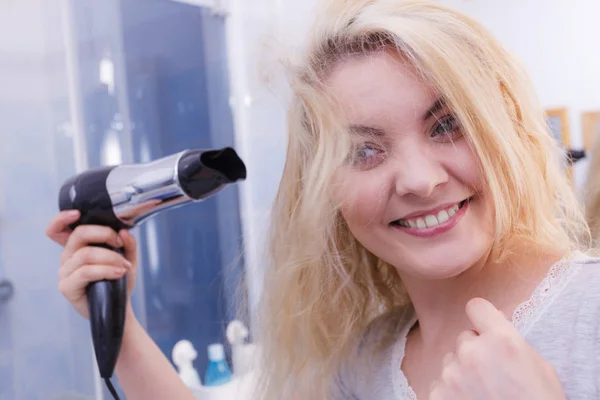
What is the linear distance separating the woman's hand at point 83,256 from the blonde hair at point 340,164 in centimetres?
24

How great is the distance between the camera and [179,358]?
57.2 inches

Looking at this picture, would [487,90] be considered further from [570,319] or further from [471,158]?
[570,319]

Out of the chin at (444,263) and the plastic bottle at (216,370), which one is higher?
the chin at (444,263)

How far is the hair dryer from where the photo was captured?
80 centimetres

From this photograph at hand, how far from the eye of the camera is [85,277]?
886mm

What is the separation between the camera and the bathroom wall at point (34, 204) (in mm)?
1212

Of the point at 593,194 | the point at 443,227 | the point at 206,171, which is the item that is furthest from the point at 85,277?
the point at 593,194

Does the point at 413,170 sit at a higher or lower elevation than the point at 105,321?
higher

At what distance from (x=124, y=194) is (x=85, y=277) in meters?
0.15

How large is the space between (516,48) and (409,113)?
1376mm

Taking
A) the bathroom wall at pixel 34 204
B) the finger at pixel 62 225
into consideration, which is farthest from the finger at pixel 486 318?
the bathroom wall at pixel 34 204

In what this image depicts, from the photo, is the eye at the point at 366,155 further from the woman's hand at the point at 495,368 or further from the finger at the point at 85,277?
the finger at the point at 85,277

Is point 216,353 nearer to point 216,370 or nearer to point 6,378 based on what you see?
point 216,370

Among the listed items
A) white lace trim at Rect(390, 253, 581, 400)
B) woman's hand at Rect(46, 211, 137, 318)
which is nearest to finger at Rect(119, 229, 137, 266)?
woman's hand at Rect(46, 211, 137, 318)
